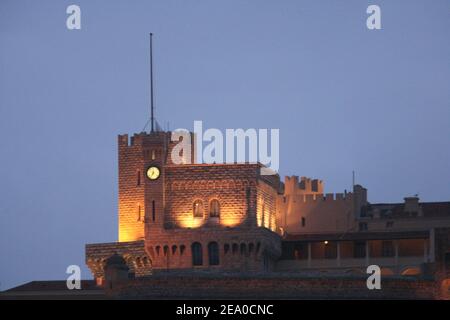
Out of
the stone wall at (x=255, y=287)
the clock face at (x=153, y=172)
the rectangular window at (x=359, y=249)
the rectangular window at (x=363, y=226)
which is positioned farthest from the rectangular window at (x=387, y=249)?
the stone wall at (x=255, y=287)

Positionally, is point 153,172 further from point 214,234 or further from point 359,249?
point 359,249

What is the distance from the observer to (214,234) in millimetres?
149500

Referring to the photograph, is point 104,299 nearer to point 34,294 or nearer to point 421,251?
point 34,294

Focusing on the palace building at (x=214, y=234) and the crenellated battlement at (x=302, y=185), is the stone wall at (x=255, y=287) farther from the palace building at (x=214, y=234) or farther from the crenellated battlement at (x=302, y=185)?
the crenellated battlement at (x=302, y=185)

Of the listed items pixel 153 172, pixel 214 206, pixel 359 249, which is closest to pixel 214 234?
pixel 214 206

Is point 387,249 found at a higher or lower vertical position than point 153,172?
lower

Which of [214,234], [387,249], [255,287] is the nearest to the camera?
[255,287]

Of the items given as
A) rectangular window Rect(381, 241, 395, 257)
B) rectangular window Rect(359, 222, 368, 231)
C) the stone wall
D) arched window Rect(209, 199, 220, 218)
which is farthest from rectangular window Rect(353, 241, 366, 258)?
the stone wall

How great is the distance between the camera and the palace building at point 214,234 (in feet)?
A: 490

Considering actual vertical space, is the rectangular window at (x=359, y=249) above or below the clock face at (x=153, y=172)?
below

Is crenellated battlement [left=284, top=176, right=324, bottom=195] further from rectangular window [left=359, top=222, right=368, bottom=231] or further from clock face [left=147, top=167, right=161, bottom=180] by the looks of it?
clock face [left=147, top=167, right=161, bottom=180]

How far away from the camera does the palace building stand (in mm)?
149500

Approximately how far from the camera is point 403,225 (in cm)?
15575
